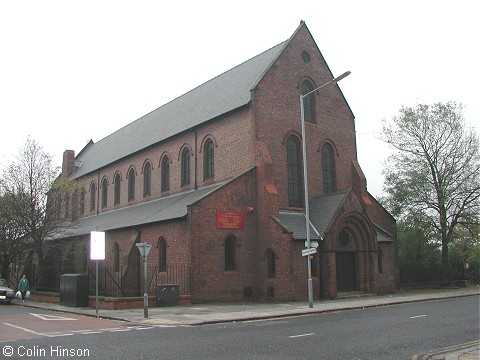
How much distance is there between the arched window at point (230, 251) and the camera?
25286 mm

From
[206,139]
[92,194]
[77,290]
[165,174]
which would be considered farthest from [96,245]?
[92,194]

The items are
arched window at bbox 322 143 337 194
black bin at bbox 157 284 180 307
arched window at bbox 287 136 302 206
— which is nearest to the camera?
black bin at bbox 157 284 180 307

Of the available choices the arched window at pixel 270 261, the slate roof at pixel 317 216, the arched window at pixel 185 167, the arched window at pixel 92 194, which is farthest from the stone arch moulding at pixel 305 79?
the arched window at pixel 92 194

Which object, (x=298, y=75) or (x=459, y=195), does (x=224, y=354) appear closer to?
(x=298, y=75)

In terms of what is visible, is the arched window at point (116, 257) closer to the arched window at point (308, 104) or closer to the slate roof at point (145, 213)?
the slate roof at point (145, 213)

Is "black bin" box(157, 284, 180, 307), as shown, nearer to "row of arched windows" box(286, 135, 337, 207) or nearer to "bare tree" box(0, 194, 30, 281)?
"row of arched windows" box(286, 135, 337, 207)

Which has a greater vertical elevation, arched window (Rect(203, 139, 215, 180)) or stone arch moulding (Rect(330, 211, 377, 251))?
arched window (Rect(203, 139, 215, 180))

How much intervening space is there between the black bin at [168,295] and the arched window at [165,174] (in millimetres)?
12550

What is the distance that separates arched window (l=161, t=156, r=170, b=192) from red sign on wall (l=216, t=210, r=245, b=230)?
999 cm

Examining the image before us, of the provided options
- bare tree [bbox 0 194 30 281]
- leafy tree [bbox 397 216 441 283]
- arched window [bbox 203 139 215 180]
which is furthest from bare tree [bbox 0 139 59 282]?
leafy tree [bbox 397 216 441 283]

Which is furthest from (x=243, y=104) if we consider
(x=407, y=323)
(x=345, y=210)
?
(x=407, y=323)

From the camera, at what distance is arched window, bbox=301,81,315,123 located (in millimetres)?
30328

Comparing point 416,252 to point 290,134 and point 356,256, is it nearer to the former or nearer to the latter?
point 356,256

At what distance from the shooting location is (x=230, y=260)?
25422 mm
